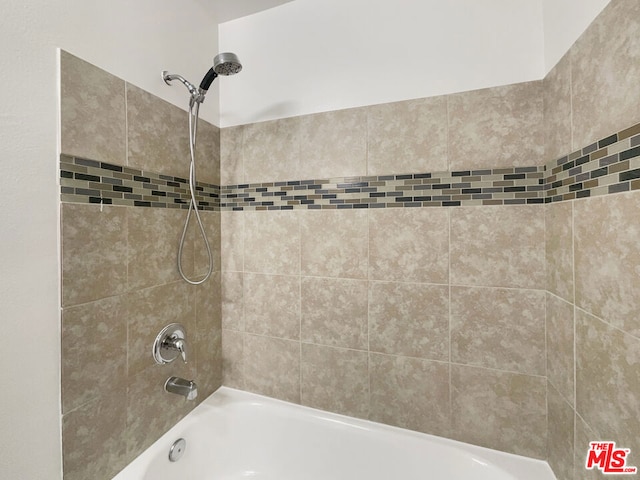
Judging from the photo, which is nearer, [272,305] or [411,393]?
[411,393]

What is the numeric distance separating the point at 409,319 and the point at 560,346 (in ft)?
1.67

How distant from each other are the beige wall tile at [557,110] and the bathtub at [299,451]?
46.3 inches

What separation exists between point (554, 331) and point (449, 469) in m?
0.68

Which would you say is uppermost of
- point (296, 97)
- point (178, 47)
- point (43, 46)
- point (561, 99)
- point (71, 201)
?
point (178, 47)

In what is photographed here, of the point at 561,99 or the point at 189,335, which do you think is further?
the point at 189,335

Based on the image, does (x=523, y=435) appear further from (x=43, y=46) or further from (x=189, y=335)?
(x=43, y=46)

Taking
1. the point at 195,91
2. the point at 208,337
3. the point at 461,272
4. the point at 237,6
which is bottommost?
the point at 208,337

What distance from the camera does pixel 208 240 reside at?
1.46 metres

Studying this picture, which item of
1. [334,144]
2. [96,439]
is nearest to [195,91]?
[334,144]

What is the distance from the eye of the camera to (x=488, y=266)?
44.3 inches

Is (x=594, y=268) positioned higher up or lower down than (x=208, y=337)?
higher up

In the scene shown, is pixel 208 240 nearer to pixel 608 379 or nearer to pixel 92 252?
pixel 92 252

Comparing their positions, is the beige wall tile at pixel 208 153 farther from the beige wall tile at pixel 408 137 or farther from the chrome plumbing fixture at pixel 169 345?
the beige wall tile at pixel 408 137

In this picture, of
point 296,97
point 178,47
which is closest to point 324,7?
point 296,97
